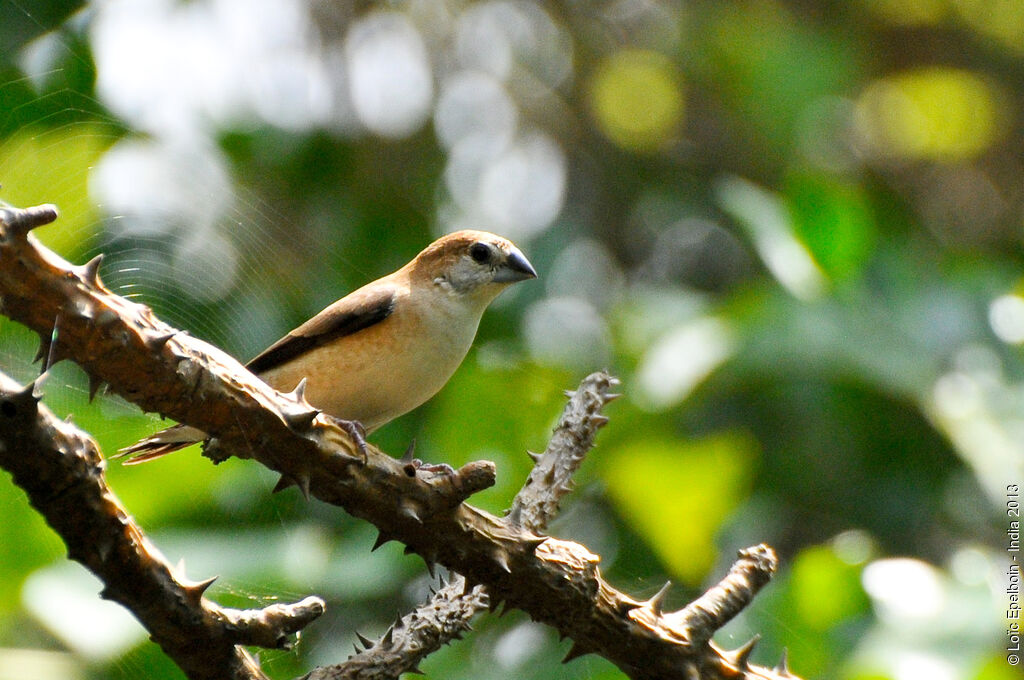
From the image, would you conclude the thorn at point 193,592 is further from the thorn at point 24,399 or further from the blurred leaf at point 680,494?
the blurred leaf at point 680,494

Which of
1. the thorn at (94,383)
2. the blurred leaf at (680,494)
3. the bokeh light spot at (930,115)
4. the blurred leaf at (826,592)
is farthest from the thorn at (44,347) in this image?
the bokeh light spot at (930,115)

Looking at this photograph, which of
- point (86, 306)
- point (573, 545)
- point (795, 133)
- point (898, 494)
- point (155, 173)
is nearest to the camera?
point (86, 306)

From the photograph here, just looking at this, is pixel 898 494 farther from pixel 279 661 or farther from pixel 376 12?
pixel 376 12

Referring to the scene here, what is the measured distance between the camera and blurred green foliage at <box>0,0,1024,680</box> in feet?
13.0

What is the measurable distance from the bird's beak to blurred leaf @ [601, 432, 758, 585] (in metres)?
1.70

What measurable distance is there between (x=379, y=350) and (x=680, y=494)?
2414mm

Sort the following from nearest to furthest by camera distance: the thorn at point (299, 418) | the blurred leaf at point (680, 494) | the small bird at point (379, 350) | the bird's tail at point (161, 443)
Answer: the thorn at point (299, 418)
the bird's tail at point (161, 443)
the small bird at point (379, 350)
the blurred leaf at point (680, 494)

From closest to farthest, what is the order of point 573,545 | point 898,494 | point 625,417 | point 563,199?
point 573,545
point 625,417
point 898,494
point 563,199

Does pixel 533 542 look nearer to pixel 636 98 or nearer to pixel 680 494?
pixel 680 494

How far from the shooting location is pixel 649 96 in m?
10.4

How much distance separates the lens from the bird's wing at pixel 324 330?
4156mm

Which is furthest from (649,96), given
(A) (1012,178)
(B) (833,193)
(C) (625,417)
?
(C) (625,417)

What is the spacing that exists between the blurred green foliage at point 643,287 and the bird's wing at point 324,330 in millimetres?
193

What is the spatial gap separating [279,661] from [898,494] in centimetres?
538
